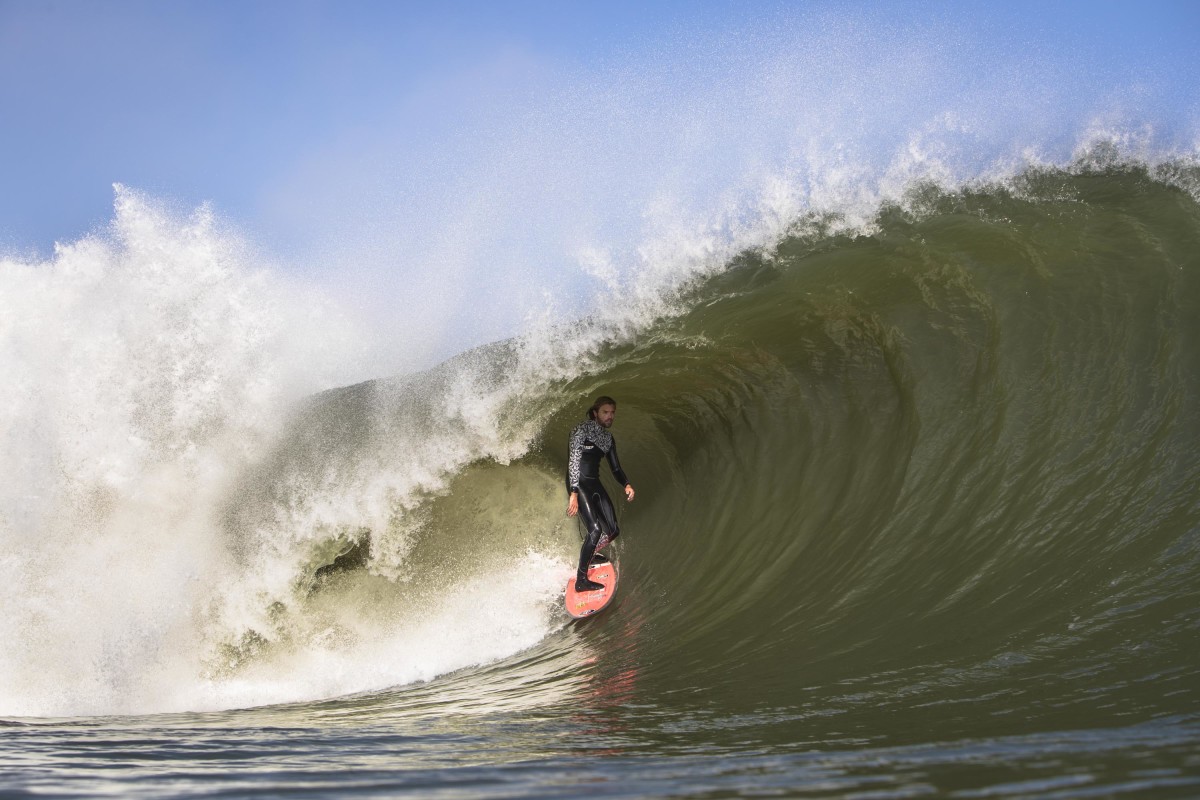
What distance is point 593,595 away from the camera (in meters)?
7.05

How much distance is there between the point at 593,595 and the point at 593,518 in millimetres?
695

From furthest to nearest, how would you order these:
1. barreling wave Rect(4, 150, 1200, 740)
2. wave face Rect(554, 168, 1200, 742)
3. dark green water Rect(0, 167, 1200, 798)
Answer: barreling wave Rect(4, 150, 1200, 740) < wave face Rect(554, 168, 1200, 742) < dark green water Rect(0, 167, 1200, 798)

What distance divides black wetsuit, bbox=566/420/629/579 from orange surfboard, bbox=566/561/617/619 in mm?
263

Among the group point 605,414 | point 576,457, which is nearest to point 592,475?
point 576,457

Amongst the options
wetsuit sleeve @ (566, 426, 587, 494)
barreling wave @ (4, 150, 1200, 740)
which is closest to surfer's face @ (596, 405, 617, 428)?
wetsuit sleeve @ (566, 426, 587, 494)

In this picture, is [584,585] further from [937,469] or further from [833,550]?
[937,469]

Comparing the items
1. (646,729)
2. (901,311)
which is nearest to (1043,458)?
(901,311)

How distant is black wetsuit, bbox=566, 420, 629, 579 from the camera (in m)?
6.82

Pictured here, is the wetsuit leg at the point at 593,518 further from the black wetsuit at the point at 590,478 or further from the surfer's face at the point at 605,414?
the surfer's face at the point at 605,414

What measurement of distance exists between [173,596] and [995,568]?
6.30m

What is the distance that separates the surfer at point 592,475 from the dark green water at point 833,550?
575 millimetres

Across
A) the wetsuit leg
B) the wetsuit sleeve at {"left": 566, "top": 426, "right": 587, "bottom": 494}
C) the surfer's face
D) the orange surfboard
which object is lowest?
the orange surfboard

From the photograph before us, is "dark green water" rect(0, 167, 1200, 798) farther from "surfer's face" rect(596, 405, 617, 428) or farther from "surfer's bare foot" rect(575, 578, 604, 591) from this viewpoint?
"surfer's face" rect(596, 405, 617, 428)

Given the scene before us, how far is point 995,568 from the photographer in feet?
14.5
